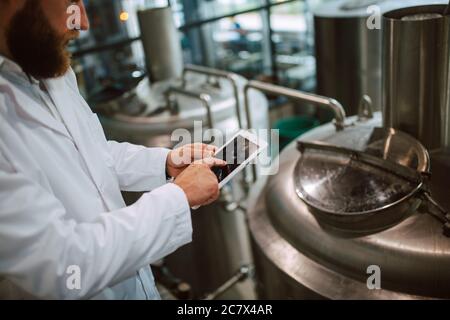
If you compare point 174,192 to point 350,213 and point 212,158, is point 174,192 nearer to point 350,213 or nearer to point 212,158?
point 212,158

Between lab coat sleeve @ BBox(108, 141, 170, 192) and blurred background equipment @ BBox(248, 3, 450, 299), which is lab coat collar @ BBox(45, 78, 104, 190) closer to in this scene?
lab coat sleeve @ BBox(108, 141, 170, 192)

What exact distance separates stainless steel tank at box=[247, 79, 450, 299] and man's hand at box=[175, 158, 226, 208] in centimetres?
59

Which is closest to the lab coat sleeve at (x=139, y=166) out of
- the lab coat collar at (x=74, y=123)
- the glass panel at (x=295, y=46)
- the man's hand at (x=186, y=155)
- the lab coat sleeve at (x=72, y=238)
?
the man's hand at (x=186, y=155)

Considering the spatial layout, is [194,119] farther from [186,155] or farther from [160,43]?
[186,155]

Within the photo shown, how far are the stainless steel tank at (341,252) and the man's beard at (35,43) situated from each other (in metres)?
0.96

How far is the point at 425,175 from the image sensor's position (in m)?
1.41

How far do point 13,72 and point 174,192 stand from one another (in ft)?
1.47

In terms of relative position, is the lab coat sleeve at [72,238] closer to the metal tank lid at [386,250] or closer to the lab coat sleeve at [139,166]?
the lab coat sleeve at [139,166]

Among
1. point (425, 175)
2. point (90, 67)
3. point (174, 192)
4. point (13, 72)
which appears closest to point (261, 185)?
point (425, 175)

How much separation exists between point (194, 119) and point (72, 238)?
157 centimetres

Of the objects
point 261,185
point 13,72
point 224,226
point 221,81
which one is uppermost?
point 13,72

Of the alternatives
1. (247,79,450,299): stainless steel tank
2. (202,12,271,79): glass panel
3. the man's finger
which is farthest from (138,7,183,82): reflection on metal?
(202,12,271,79): glass panel

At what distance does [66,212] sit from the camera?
3.39 feet

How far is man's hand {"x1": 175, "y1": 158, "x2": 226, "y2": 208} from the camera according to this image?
1.10 meters
